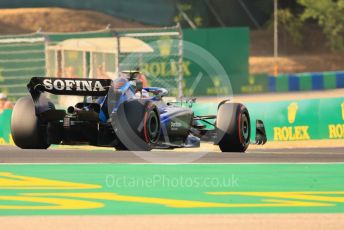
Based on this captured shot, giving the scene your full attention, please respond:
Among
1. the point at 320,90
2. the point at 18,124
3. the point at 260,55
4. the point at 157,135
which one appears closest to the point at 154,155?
the point at 157,135

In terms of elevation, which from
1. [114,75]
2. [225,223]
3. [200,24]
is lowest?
[225,223]

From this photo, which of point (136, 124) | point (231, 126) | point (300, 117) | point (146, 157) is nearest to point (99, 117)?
point (136, 124)

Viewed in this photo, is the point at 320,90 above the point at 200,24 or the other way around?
the other way around

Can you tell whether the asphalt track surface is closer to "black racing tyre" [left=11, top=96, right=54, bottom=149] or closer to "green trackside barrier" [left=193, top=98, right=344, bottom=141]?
"black racing tyre" [left=11, top=96, right=54, bottom=149]

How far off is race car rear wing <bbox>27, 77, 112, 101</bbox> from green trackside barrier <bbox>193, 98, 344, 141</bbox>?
26.6ft

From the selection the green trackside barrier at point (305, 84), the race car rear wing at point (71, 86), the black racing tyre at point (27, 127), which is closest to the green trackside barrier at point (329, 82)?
the green trackside barrier at point (305, 84)

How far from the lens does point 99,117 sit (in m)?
15.9

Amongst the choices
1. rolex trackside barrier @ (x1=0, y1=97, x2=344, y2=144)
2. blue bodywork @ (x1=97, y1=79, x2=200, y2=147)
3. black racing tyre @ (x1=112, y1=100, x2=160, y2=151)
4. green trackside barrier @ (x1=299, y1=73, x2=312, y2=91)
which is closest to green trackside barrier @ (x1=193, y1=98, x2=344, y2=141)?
rolex trackside barrier @ (x1=0, y1=97, x2=344, y2=144)

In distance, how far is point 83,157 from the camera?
53.2ft

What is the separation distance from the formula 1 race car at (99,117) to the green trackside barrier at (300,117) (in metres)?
7.09

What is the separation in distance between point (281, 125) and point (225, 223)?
13.9 meters

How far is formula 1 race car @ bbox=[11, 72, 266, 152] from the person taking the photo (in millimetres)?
15609

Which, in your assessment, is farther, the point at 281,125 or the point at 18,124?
the point at 281,125

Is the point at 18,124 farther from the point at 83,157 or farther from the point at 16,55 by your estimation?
the point at 16,55
